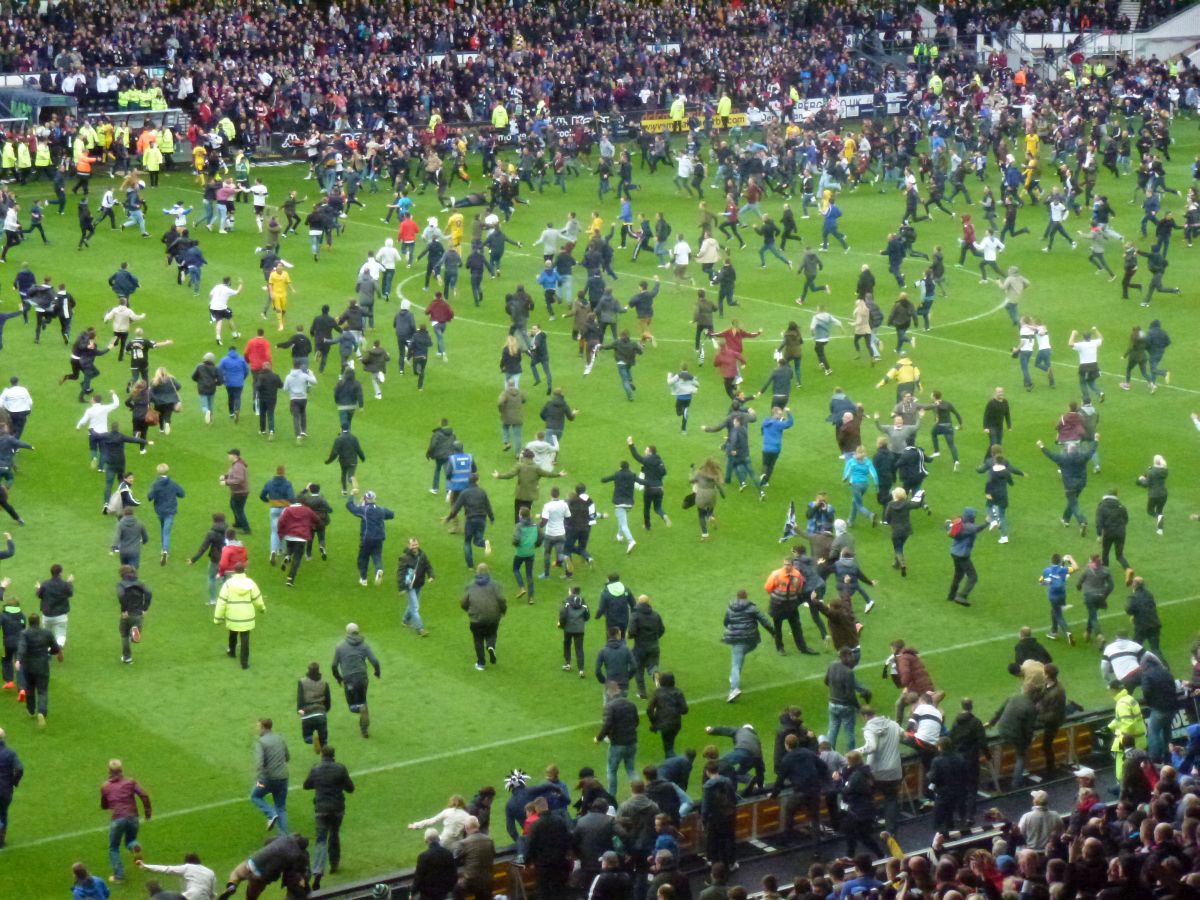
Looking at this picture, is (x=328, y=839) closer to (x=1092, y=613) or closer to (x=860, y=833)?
(x=860, y=833)

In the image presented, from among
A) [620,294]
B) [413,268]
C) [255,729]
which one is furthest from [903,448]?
[413,268]

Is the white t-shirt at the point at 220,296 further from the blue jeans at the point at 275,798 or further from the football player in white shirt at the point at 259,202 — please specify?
the blue jeans at the point at 275,798

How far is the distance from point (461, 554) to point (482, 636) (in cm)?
449

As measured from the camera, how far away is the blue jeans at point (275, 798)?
2189cm

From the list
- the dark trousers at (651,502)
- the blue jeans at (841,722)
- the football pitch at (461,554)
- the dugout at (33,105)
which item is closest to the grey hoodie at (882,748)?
the blue jeans at (841,722)

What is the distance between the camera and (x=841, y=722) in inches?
958

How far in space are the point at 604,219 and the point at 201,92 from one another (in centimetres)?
1481

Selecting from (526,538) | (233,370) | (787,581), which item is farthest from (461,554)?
(233,370)

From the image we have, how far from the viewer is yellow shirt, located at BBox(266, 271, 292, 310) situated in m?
41.9

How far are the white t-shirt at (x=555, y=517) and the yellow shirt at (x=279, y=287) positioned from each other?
1407 cm

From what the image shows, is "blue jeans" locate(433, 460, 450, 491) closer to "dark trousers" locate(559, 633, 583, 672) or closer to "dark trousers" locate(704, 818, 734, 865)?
"dark trousers" locate(559, 633, 583, 672)

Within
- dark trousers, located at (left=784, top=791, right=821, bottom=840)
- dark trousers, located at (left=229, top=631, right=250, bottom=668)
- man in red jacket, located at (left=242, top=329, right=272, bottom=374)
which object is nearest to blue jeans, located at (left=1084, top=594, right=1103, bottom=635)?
dark trousers, located at (left=784, top=791, right=821, bottom=840)

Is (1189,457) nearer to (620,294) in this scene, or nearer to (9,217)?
(620,294)

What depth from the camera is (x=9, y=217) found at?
48.1 metres
